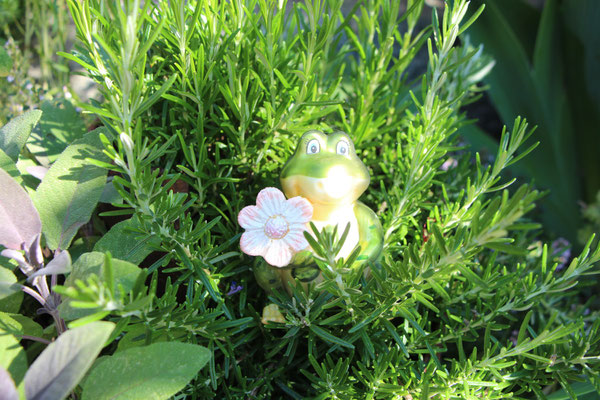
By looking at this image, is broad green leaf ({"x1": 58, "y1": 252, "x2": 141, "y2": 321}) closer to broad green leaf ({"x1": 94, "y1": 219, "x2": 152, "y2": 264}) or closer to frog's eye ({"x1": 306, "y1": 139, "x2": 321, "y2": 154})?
broad green leaf ({"x1": 94, "y1": 219, "x2": 152, "y2": 264})

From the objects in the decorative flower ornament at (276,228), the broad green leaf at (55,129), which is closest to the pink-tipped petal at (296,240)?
the decorative flower ornament at (276,228)

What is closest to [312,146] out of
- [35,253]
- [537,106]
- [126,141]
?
[126,141]

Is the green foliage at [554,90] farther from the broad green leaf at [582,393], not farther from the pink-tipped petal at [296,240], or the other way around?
the pink-tipped petal at [296,240]

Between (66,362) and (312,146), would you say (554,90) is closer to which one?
(312,146)

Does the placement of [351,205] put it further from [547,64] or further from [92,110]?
[547,64]

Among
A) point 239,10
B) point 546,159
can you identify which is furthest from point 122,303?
point 546,159

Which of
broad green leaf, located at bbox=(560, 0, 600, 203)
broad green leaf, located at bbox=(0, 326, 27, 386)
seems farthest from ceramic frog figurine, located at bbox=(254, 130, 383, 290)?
broad green leaf, located at bbox=(560, 0, 600, 203)
